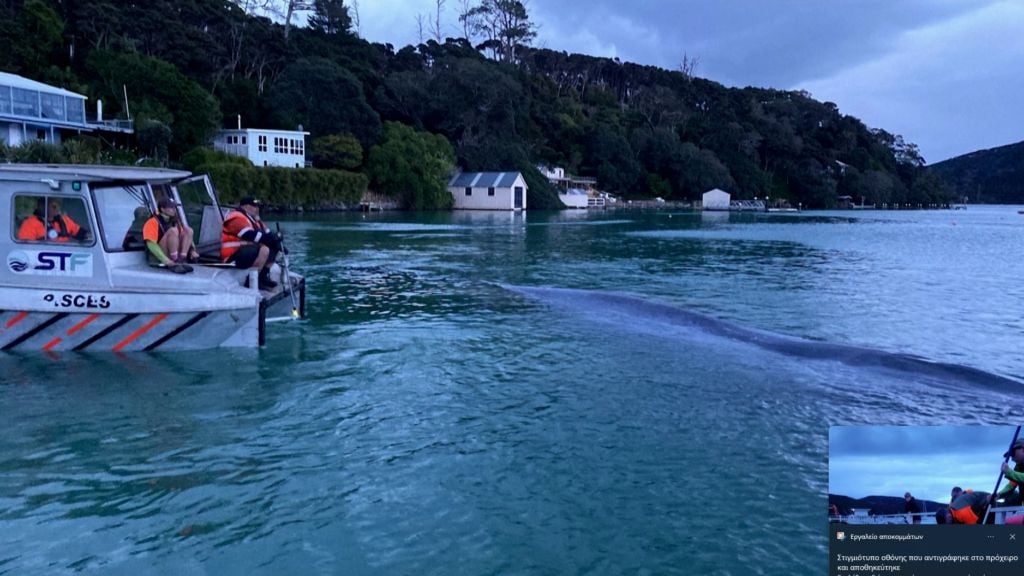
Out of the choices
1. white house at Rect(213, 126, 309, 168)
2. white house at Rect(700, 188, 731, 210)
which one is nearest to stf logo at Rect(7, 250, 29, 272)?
white house at Rect(213, 126, 309, 168)

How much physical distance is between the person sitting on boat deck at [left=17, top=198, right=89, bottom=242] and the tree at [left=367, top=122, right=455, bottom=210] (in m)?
74.4

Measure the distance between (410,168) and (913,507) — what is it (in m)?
85.5

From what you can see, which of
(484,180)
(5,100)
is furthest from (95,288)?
(484,180)

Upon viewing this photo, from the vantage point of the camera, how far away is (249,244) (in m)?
13.5

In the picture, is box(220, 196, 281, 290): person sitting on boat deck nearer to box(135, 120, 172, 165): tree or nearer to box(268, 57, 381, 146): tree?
box(135, 120, 172, 165): tree

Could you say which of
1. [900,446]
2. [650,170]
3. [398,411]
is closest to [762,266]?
[398,411]

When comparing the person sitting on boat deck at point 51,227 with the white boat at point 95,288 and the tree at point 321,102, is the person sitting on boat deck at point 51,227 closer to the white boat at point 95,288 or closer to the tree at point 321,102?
the white boat at point 95,288

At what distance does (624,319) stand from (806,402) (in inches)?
253

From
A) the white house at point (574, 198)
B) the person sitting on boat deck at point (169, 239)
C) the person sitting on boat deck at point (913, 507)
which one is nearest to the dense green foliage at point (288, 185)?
the white house at point (574, 198)

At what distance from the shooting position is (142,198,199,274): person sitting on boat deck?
39.2 feet

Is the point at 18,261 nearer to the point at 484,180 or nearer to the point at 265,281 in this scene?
the point at 265,281

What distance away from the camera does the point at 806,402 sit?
10266mm

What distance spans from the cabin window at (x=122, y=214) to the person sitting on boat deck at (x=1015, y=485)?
11.6 m

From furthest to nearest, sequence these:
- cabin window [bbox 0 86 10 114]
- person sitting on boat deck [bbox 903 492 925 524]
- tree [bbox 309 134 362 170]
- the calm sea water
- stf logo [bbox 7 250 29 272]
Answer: tree [bbox 309 134 362 170], cabin window [bbox 0 86 10 114], stf logo [bbox 7 250 29 272], the calm sea water, person sitting on boat deck [bbox 903 492 925 524]
